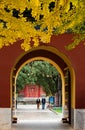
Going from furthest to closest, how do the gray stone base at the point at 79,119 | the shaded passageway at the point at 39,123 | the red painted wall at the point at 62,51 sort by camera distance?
the shaded passageway at the point at 39,123 → the red painted wall at the point at 62,51 → the gray stone base at the point at 79,119

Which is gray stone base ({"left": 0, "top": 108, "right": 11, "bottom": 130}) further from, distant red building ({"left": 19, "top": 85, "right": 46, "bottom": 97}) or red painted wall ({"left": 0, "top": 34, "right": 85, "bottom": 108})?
distant red building ({"left": 19, "top": 85, "right": 46, "bottom": 97})

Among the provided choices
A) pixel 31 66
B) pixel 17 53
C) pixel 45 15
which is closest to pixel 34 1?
pixel 45 15

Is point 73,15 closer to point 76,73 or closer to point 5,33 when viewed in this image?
point 5,33

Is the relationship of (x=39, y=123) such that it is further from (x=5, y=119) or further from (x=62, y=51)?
(x=62, y=51)

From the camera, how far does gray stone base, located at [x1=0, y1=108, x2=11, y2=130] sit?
65.5 ft

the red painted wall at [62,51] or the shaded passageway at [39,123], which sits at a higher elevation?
the red painted wall at [62,51]

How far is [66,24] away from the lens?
11492 millimetres

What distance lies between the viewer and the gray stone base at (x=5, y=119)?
19953 mm

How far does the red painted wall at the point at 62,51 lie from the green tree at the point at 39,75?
32454 millimetres

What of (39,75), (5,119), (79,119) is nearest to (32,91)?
(39,75)

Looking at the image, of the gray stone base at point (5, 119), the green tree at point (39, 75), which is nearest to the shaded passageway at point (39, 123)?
the gray stone base at point (5, 119)

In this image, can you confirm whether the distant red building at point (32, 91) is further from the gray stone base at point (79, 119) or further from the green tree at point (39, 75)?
the gray stone base at point (79, 119)

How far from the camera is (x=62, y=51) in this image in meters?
20.9

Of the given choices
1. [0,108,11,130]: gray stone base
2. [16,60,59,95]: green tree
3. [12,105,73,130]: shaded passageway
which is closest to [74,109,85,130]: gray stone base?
[12,105,73,130]: shaded passageway
